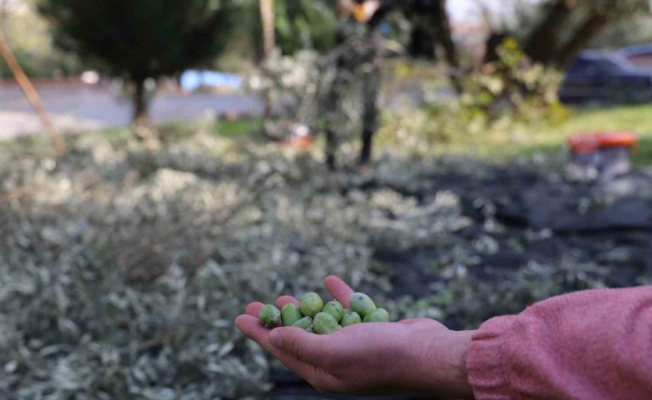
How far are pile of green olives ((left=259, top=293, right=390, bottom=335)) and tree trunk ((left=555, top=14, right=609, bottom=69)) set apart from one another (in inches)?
427

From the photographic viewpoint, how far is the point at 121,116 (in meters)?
16.2

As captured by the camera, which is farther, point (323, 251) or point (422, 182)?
point (422, 182)

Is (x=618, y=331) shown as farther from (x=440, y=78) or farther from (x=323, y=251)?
(x=440, y=78)

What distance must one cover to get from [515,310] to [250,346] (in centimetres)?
120

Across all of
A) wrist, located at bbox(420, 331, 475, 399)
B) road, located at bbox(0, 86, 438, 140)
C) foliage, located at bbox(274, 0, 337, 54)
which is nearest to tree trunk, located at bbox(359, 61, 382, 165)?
wrist, located at bbox(420, 331, 475, 399)

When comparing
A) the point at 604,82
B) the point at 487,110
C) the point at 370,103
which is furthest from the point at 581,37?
the point at 370,103

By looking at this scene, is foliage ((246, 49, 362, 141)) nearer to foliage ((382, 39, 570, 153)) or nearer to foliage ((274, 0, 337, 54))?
foliage ((382, 39, 570, 153))

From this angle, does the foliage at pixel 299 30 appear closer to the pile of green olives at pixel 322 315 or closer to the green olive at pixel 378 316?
the pile of green olives at pixel 322 315

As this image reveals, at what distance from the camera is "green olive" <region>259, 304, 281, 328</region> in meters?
1.78

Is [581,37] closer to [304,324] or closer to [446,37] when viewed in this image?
[446,37]

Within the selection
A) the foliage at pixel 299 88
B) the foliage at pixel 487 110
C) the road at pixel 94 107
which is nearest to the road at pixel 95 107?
the road at pixel 94 107

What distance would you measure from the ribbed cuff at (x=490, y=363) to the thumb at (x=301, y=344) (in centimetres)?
31

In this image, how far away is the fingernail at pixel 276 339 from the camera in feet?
5.18

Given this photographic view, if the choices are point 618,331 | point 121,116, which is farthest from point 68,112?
point 618,331
